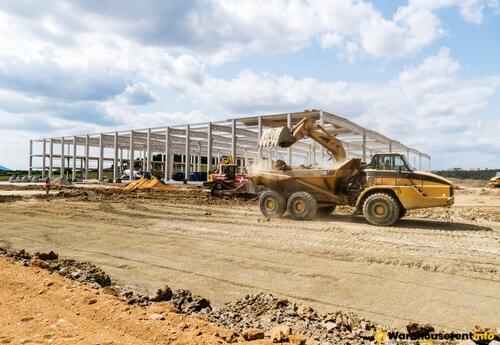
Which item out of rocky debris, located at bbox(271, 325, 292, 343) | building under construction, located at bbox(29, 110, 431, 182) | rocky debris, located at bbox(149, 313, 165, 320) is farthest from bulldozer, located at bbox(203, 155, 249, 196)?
rocky debris, located at bbox(271, 325, 292, 343)

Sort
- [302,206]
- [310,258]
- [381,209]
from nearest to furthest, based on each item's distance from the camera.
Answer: [310,258]
[381,209]
[302,206]

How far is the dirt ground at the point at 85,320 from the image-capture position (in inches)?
149

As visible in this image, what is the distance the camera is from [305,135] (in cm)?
1351

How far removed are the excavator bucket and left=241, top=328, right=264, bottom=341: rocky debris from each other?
951 centimetres

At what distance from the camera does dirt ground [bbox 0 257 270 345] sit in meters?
3.77

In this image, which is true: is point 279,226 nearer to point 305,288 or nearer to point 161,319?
point 305,288

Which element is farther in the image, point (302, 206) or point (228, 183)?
point (228, 183)

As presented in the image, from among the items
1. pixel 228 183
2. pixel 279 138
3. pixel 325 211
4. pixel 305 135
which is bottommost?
pixel 325 211

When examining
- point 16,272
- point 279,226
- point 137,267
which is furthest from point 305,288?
point 279,226

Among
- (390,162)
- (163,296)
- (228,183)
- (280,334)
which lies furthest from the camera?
(228,183)

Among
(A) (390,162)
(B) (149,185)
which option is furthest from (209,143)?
(A) (390,162)

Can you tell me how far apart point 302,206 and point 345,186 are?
5.02 ft

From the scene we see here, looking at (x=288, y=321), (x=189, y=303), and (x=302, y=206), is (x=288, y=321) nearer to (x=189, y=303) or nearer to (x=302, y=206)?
(x=189, y=303)

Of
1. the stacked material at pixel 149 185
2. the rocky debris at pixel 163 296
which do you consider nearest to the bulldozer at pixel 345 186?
the rocky debris at pixel 163 296
